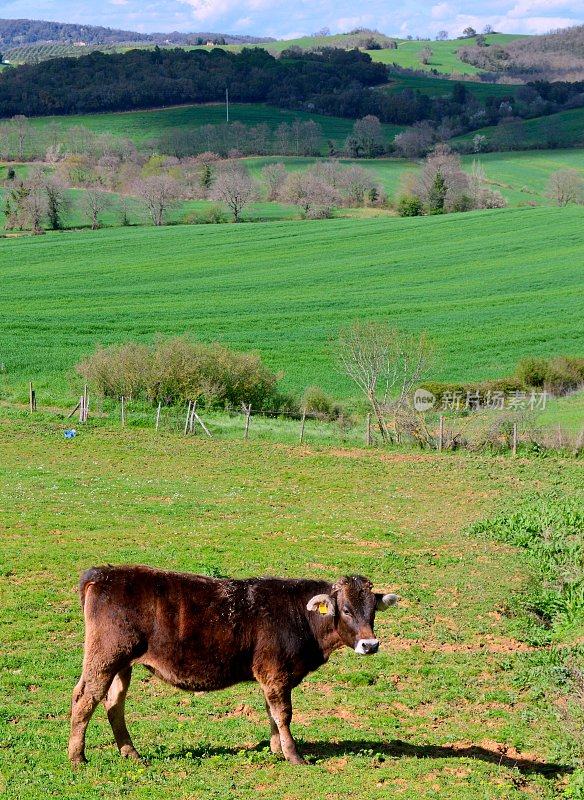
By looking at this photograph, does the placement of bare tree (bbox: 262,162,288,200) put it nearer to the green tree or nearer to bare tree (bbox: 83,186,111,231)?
the green tree

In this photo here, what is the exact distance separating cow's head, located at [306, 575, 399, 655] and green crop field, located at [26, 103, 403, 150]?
14665 cm

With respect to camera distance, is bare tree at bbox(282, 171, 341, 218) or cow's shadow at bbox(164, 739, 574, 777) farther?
bare tree at bbox(282, 171, 341, 218)

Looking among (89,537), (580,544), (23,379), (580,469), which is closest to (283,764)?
(89,537)

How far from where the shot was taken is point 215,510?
88.6ft

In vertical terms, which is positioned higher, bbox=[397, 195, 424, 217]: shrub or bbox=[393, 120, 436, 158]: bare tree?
bbox=[393, 120, 436, 158]: bare tree

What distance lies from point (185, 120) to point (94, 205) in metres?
61.1

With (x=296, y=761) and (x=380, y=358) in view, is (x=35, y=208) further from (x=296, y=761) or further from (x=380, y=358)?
(x=296, y=761)

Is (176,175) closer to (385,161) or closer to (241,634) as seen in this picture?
(385,161)

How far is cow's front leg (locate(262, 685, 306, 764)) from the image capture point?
11734 mm

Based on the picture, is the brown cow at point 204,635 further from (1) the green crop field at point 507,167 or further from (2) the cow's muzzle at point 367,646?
(1) the green crop field at point 507,167

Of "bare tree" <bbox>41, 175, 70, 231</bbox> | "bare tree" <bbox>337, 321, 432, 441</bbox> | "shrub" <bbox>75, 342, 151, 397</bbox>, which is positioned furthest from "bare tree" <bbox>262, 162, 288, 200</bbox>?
"shrub" <bbox>75, 342, 151, 397</bbox>

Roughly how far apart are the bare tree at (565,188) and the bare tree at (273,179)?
3243 cm

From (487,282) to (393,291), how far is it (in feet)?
27.8

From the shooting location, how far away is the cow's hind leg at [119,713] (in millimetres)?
11663
